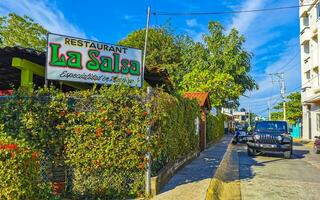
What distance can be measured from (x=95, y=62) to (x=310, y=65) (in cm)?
3308

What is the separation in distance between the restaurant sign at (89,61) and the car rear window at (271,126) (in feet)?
38.2

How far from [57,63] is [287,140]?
13.0m

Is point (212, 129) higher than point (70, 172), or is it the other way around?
point (212, 129)

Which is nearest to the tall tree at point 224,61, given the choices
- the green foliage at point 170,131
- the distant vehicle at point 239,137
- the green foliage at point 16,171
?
the distant vehicle at point 239,137

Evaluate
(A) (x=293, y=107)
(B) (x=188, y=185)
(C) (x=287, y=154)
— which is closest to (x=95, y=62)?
(B) (x=188, y=185)

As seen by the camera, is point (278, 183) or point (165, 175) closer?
point (165, 175)

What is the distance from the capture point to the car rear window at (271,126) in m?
18.1

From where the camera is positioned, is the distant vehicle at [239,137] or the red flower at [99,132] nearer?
the red flower at [99,132]

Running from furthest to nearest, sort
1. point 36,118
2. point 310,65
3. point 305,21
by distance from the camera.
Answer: point 305,21 → point 310,65 → point 36,118

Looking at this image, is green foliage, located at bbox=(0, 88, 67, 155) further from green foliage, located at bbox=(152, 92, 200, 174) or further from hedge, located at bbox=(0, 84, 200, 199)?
green foliage, located at bbox=(152, 92, 200, 174)

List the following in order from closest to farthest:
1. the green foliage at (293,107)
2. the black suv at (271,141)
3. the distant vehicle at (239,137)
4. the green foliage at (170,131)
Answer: the green foliage at (170,131) → the black suv at (271,141) → the distant vehicle at (239,137) → the green foliage at (293,107)

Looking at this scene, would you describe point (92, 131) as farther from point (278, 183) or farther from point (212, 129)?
point (212, 129)

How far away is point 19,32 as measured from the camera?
1161 inches

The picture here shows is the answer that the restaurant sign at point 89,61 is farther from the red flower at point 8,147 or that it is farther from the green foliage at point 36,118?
the red flower at point 8,147
